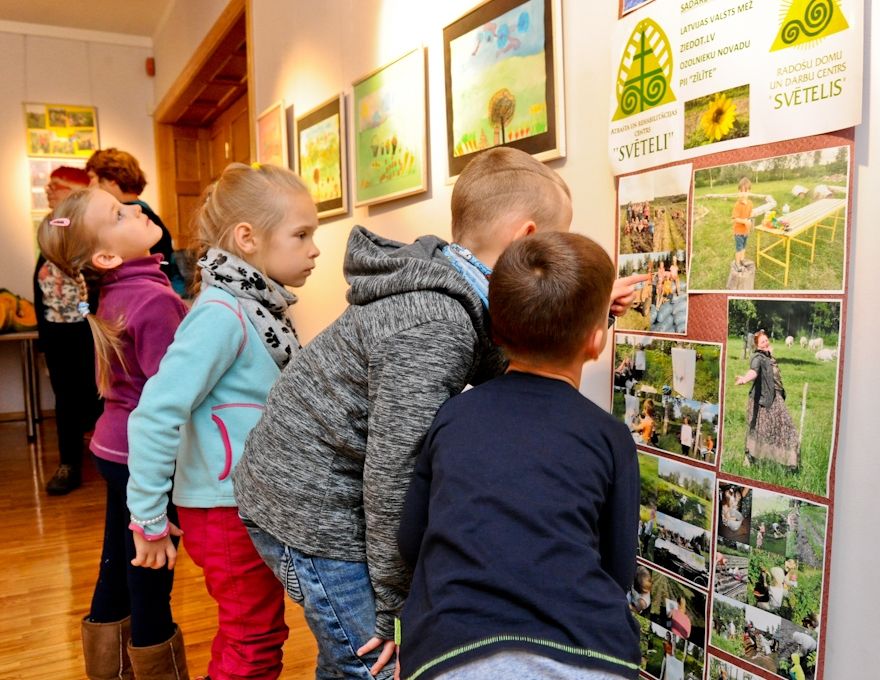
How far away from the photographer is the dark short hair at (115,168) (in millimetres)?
3146

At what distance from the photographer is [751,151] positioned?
114 cm

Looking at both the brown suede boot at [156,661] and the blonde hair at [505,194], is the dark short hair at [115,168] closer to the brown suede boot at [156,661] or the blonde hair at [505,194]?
the brown suede boot at [156,661]

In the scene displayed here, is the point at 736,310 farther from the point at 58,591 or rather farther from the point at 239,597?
the point at 58,591

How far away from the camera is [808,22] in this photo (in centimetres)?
103

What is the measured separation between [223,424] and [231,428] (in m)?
0.02

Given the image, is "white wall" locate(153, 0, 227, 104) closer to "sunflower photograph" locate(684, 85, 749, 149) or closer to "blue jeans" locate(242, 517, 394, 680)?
"sunflower photograph" locate(684, 85, 749, 149)

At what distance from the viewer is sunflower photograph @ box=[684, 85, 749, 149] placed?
1.15 metres

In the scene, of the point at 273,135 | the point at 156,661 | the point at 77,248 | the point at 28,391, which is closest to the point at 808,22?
the point at 77,248

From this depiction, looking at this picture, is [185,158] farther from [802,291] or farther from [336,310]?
[802,291]

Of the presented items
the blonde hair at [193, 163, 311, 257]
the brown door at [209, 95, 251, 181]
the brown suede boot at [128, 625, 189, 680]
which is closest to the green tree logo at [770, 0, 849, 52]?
the blonde hair at [193, 163, 311, 257]

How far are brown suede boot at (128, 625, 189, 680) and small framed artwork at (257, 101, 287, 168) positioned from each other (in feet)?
6.43

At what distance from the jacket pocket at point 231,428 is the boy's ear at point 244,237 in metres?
0.31

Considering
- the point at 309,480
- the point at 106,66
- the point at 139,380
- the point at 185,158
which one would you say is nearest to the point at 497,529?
the point at 309,480

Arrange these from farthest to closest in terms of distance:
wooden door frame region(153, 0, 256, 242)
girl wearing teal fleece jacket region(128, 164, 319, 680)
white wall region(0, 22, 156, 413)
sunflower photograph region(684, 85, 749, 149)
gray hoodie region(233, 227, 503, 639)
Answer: white wall region(0, 22, 156, 413)
wooden door frame region(153, 0, 256, 242)
girl wearing teal fleece jacket region(128, 164, 319, 680)
sunflower photograph region(684, 85, 749, 149)
gray hoodie region(233, 227, 503, 639)
